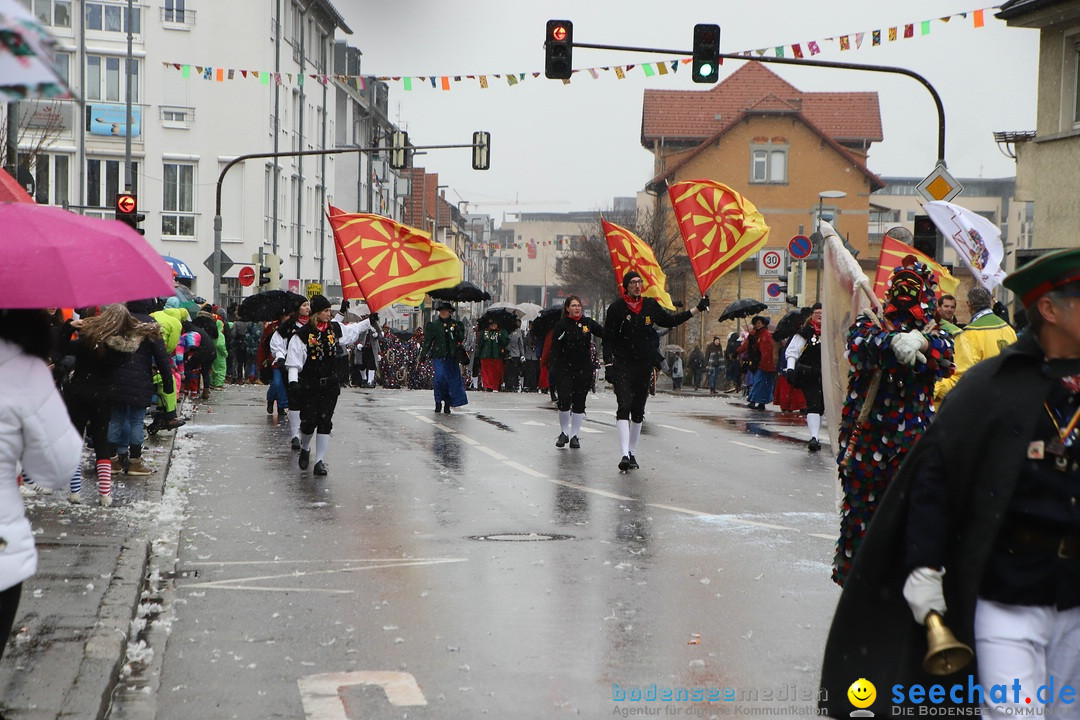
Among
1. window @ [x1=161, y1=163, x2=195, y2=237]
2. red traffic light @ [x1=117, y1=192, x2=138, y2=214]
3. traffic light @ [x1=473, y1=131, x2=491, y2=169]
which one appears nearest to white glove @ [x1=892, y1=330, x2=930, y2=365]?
red traffic light @ [x1=117, y1=192, x2=138, y2=214]

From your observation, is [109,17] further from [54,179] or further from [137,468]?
[137,468]

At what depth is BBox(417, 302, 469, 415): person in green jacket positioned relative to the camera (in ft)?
70.8

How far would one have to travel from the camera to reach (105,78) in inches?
1892

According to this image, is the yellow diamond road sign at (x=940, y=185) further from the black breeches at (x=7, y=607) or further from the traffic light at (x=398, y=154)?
the black breeches at (x=7, y=607)

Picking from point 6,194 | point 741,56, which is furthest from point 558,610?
point 741,56

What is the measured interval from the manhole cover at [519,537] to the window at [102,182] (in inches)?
1622

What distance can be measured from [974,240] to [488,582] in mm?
5754

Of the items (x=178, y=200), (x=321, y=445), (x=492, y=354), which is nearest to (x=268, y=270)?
(x=492, y=354)

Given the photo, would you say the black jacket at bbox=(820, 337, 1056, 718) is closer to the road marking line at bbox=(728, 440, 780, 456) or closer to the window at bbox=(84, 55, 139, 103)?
the road marking line at bbox=(728, 440, 780, 456)

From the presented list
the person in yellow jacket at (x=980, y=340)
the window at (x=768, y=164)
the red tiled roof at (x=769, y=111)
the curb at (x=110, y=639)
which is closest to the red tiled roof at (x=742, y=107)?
the red tiled roof at (x=769, y=111)

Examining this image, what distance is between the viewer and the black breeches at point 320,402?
13562mm

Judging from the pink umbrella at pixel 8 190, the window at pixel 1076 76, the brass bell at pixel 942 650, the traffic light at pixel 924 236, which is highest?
the window at pixel 1076 76

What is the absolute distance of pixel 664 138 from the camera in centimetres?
6638

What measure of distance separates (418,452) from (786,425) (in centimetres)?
787
